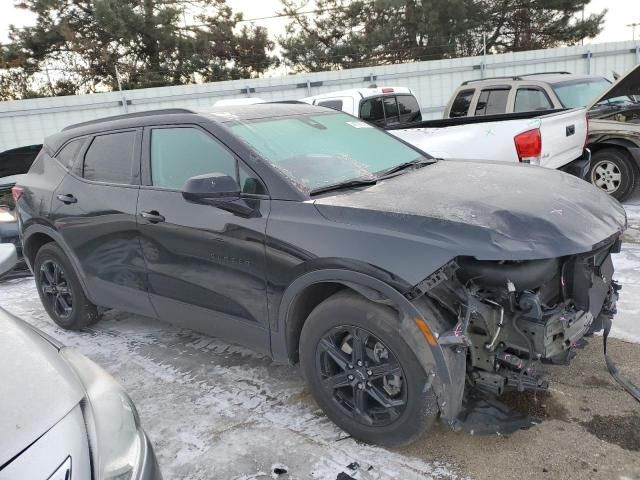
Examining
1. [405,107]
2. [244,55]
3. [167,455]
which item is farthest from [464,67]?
[244,55]

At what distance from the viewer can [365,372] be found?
8.91ft

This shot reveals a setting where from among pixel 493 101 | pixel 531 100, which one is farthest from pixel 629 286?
pixel 493 101

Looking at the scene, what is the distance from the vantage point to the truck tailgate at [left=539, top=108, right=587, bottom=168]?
535 cm

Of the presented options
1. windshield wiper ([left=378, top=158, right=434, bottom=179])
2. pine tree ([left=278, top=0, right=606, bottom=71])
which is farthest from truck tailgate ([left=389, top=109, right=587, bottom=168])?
pine tree ([left=278, top=0, right=606, bottom=71])

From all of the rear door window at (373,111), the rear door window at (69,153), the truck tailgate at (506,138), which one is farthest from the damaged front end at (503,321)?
the rear door window at (373,111)

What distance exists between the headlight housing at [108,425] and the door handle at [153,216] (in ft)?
4.57

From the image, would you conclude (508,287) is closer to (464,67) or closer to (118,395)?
(118,395)

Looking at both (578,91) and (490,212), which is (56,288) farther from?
(578,91)

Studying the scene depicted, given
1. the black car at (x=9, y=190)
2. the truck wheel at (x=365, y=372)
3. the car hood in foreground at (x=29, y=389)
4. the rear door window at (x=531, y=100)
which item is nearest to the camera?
the car hood in foreground at (x=29, y=389)

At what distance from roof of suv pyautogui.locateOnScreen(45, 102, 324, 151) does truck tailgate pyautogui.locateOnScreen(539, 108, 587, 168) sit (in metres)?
2.59

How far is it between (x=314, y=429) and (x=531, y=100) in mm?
6674

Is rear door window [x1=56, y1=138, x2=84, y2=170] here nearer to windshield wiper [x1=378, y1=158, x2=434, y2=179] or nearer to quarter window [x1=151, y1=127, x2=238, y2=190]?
quarter window [x1=151, y1=127, x2=238, y2=190]

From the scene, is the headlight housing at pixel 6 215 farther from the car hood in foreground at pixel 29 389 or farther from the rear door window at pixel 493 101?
the rear door window at pixel 493 101

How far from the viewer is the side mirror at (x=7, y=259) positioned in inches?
106
